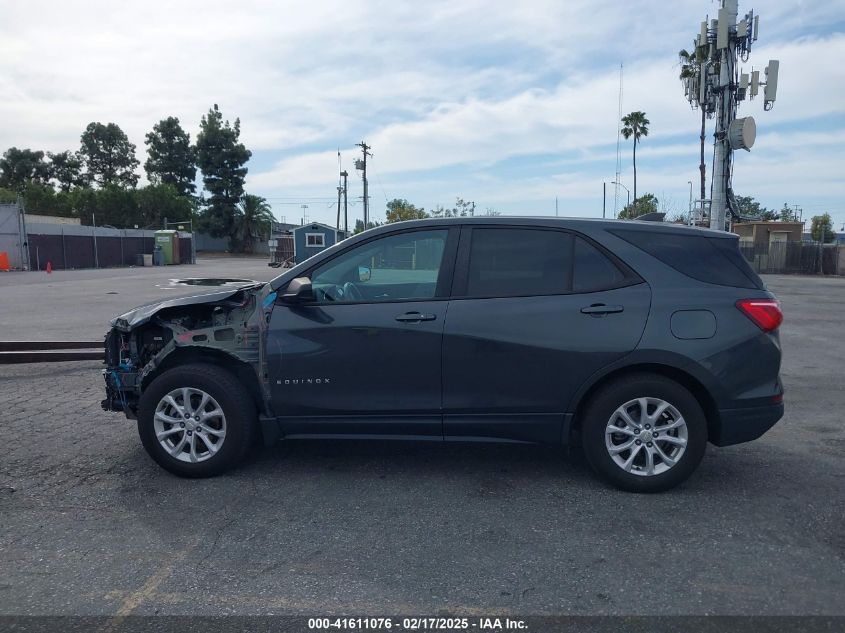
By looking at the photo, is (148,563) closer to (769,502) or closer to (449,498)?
(449,498)

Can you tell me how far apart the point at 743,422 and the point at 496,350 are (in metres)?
1.61

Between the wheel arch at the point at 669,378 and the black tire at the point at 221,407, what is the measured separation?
2.15 m

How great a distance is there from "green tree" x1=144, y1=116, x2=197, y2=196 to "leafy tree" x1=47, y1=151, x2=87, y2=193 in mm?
11250

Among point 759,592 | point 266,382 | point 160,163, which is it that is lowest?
point 759,592

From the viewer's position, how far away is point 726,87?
17594 millimetres

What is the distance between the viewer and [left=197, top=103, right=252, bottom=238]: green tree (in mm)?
75250

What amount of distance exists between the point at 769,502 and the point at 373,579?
8.42ft

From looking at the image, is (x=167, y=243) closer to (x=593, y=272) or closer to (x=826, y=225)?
(x=593, y=272)

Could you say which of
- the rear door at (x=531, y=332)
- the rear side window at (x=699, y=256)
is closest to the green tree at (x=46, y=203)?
the rear door at (x=531, y=332)

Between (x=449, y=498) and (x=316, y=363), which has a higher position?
(x=316, y=363)

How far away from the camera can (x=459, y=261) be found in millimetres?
4535

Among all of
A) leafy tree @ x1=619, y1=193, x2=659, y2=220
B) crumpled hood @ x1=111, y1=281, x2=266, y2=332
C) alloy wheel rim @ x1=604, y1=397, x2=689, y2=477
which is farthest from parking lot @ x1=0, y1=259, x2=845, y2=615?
leafy tree @ x1=619, y1=193, x2=659, y2=220

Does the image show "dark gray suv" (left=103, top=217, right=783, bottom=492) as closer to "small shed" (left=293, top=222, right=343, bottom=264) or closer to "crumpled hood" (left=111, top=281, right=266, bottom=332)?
"crumpled hood" (left=111, top=281, right=266, bottom=332)

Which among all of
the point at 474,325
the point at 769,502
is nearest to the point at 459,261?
the point at 474,325
